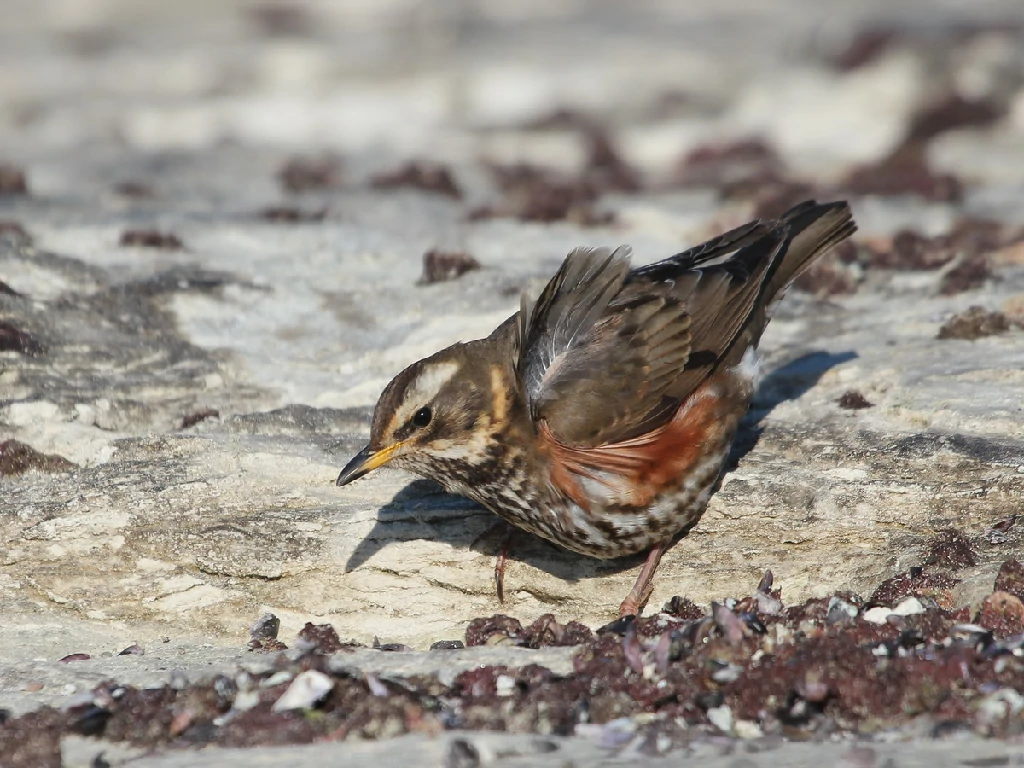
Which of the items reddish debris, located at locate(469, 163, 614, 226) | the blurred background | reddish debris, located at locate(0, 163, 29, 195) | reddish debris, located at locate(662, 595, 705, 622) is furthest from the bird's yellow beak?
the blurred background

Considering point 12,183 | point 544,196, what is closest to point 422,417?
point 544,196

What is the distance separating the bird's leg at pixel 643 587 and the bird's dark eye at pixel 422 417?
1546mm

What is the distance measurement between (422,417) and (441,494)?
1.19m

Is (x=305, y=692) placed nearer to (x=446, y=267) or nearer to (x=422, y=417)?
(x=422, y=417)

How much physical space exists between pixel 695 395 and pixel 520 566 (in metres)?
1.44

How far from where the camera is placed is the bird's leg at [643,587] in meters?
7.35

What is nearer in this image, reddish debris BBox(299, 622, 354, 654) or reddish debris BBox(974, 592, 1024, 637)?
reddish debris BBox(974, 592, 1024, 637)

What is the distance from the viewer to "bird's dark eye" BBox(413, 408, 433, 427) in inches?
273

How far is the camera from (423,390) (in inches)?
274

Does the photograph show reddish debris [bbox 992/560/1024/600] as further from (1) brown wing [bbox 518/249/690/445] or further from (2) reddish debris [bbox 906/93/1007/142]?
(2) reddish debris [bbox 906/93/1007/142]

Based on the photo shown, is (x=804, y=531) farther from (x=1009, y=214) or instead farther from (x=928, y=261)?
(x=1009, y=214)

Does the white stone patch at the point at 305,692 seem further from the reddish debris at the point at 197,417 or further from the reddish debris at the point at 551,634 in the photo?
the reddish debris at the point at 197,417

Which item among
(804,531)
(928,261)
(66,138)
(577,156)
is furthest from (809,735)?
(66,138)

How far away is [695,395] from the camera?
766 centimetres
